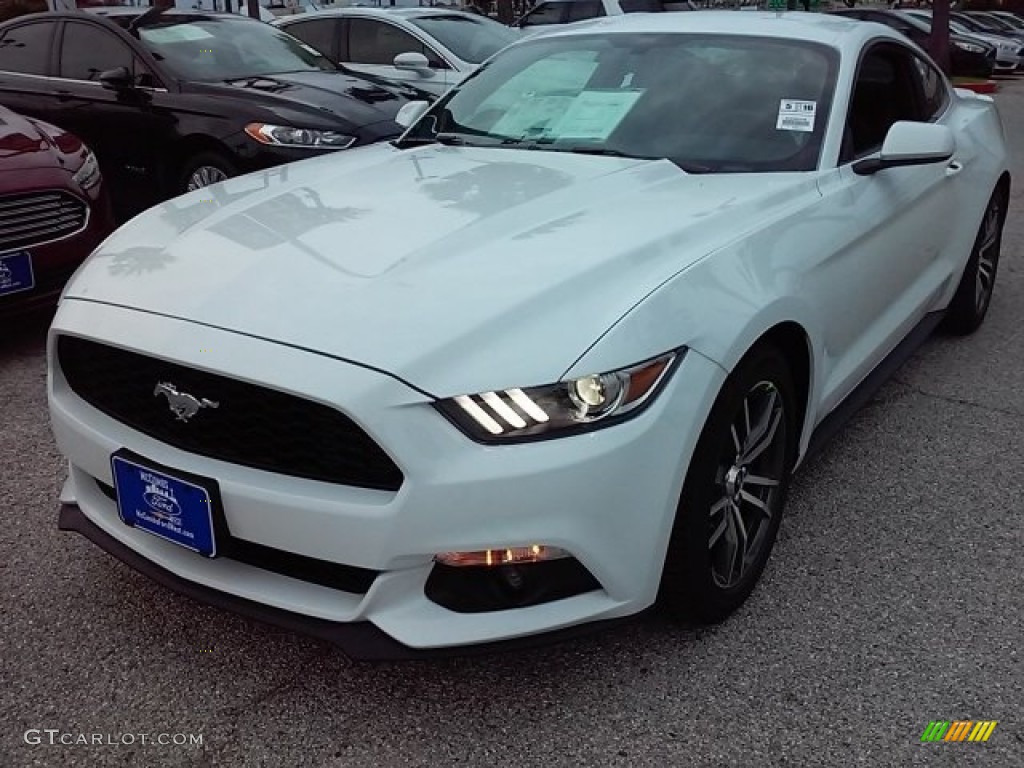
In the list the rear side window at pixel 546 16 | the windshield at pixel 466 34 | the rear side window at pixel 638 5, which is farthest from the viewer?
the rear side window at pixel 546 16

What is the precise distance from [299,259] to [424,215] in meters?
0.42

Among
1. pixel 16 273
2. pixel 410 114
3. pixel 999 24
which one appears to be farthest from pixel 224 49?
pixel 999 24

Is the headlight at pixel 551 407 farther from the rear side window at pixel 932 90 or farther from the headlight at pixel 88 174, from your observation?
the headlight at pixel 88 174

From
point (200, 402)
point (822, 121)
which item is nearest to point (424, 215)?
point (200, 402)

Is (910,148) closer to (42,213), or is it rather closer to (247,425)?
(247,425)

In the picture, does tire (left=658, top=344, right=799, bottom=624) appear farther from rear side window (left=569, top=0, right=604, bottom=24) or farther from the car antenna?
rear side window (left=569, top=0, right=604, bottom=24)

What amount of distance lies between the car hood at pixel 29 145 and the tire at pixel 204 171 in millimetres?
929

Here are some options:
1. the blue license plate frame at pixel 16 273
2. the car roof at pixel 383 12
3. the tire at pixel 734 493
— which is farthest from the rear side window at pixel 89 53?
the tire at pixel 734 493

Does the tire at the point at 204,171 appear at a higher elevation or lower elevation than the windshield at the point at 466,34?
lower

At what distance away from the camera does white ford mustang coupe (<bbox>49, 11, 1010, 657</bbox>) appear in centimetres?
193

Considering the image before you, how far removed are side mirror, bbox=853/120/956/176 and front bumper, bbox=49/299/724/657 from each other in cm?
134

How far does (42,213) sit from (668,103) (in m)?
2.92

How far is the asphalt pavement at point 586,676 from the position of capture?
2.09 meters

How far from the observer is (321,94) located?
609 centimetres
